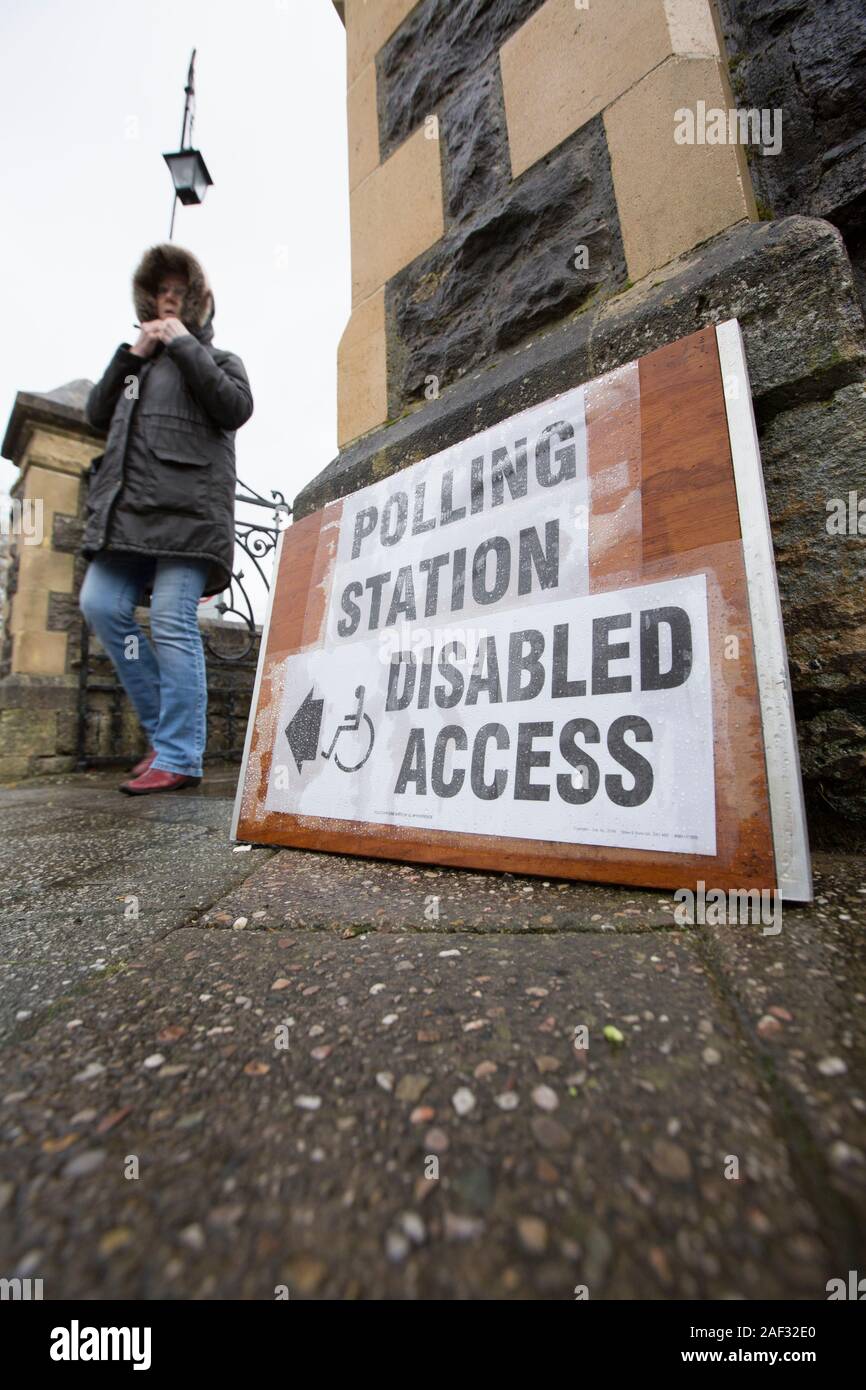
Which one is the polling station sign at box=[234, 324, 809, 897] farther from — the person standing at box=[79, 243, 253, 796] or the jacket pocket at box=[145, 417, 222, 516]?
the jacket pocket at box=[145, 417, 222, 516]

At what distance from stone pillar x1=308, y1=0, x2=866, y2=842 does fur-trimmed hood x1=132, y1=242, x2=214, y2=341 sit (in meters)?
0.73

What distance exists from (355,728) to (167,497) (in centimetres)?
140

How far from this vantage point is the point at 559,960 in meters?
0.64

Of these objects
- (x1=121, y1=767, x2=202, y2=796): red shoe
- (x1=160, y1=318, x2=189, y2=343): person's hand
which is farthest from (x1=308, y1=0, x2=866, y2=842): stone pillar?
(x1=121, y1=767, x2=202, y2=796): red shoe

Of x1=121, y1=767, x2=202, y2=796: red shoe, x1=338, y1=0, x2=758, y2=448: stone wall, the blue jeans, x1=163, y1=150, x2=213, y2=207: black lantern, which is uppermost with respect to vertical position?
x1=163, y1=150, x2=213, y2=207: black lantern

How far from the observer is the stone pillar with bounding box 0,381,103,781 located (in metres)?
2.82

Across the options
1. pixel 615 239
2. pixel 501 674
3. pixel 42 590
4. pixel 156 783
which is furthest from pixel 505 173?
pixel 42 590

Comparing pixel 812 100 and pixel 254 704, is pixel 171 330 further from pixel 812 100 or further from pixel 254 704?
pixel 812 100

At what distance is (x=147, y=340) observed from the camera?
2139 mm

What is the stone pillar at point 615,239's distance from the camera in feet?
3.14

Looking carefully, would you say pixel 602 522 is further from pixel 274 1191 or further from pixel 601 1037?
pixel 274 1191

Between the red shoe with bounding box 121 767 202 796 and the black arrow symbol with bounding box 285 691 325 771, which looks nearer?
the black arrow symbol with bounding box 285 691 325 771

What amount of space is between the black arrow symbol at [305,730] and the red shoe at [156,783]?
1032 millimetres

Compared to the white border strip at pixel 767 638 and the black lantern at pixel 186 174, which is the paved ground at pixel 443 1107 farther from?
the black lantern at pixel 186 174
